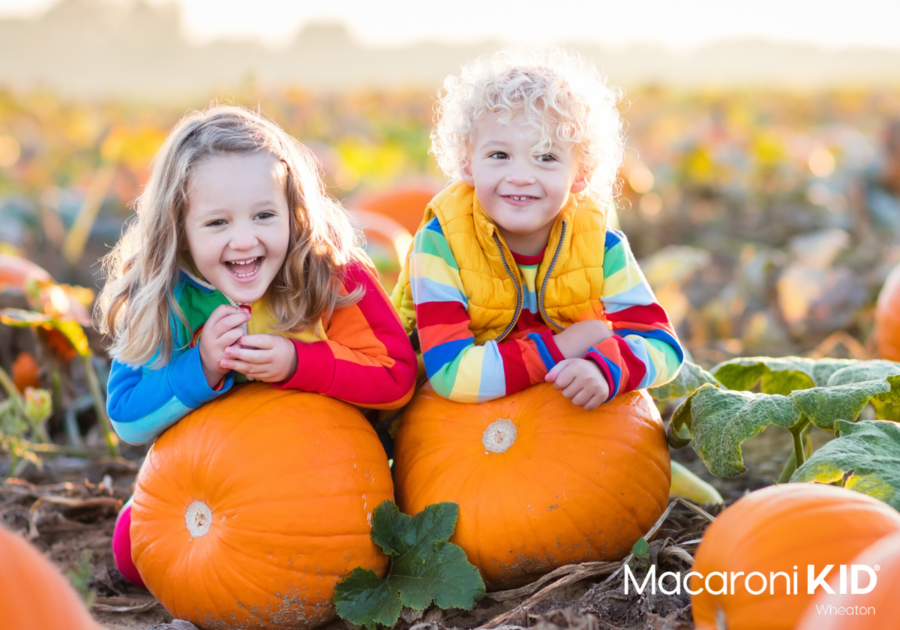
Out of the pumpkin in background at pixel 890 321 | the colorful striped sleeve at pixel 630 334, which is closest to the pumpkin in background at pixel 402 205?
the pumpkin in background at pixel 890 321

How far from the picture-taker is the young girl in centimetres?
228

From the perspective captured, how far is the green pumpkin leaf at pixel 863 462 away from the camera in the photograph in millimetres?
1920

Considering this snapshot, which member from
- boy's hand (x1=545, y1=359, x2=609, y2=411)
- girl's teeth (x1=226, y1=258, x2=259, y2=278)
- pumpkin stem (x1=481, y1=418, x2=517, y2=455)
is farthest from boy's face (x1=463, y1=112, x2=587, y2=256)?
girl's teeth (x1=226, y1=258, x2=259, y2=278)

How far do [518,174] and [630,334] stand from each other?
571 millimetres

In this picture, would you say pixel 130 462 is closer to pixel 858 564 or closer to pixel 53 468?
pixel 53 468

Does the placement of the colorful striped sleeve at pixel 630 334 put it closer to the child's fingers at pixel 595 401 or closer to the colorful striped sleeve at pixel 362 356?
the child's fingers at pixel 595 401

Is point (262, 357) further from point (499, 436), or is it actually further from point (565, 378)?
point (565, 378)

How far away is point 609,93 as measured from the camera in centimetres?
262

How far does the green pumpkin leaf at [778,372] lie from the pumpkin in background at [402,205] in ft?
11.2

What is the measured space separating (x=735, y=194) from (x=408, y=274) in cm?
519

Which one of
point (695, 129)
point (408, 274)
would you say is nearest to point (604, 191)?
point (408, 274)

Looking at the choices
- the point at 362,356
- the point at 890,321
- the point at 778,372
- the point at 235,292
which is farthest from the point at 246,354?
the point at 890,321

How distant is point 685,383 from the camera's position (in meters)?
2.76

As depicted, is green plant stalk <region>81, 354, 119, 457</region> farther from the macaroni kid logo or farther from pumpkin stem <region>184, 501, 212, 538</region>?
the macaroni kid logo
